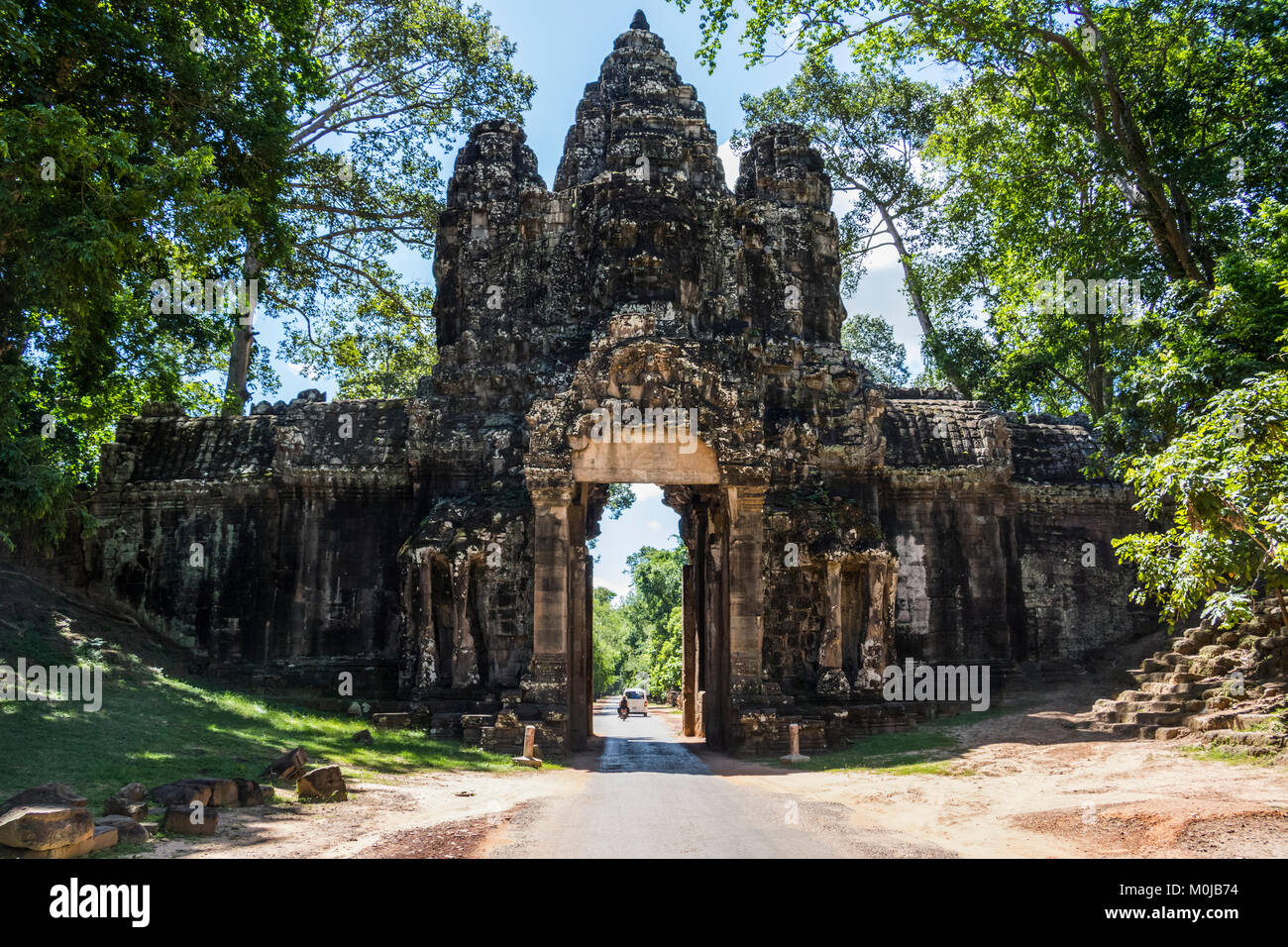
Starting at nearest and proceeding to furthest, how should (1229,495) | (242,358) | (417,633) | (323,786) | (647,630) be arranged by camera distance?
1. (323,786)
2. (1229,495)
3. (417,633)
4. (242,358)
5. (647,630)

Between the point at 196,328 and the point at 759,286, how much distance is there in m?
11.5

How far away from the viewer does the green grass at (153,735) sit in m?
9.20

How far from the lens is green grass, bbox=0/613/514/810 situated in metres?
9.20

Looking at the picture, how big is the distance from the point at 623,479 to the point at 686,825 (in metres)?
8.47

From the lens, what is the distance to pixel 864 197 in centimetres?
3216

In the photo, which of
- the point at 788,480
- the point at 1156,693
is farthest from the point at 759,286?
the point at 1156,693

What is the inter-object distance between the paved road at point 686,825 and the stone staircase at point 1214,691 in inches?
219

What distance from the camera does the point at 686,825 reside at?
26.5ft

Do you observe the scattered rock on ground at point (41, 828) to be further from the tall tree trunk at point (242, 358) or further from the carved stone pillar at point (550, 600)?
the tall tree trunk at point (242, 358)

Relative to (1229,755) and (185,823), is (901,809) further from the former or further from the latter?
(185,823)

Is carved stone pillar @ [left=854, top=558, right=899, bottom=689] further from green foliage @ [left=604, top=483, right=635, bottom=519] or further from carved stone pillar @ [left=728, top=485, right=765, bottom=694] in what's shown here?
green foliage @ [left=604, top=483, right=635, bottom=519]

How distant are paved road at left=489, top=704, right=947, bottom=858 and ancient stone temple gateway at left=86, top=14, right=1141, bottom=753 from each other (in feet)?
13.9

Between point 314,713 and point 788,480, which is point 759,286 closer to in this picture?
point 788,480

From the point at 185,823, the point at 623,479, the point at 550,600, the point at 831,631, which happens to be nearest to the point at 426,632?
the point at 550,600
